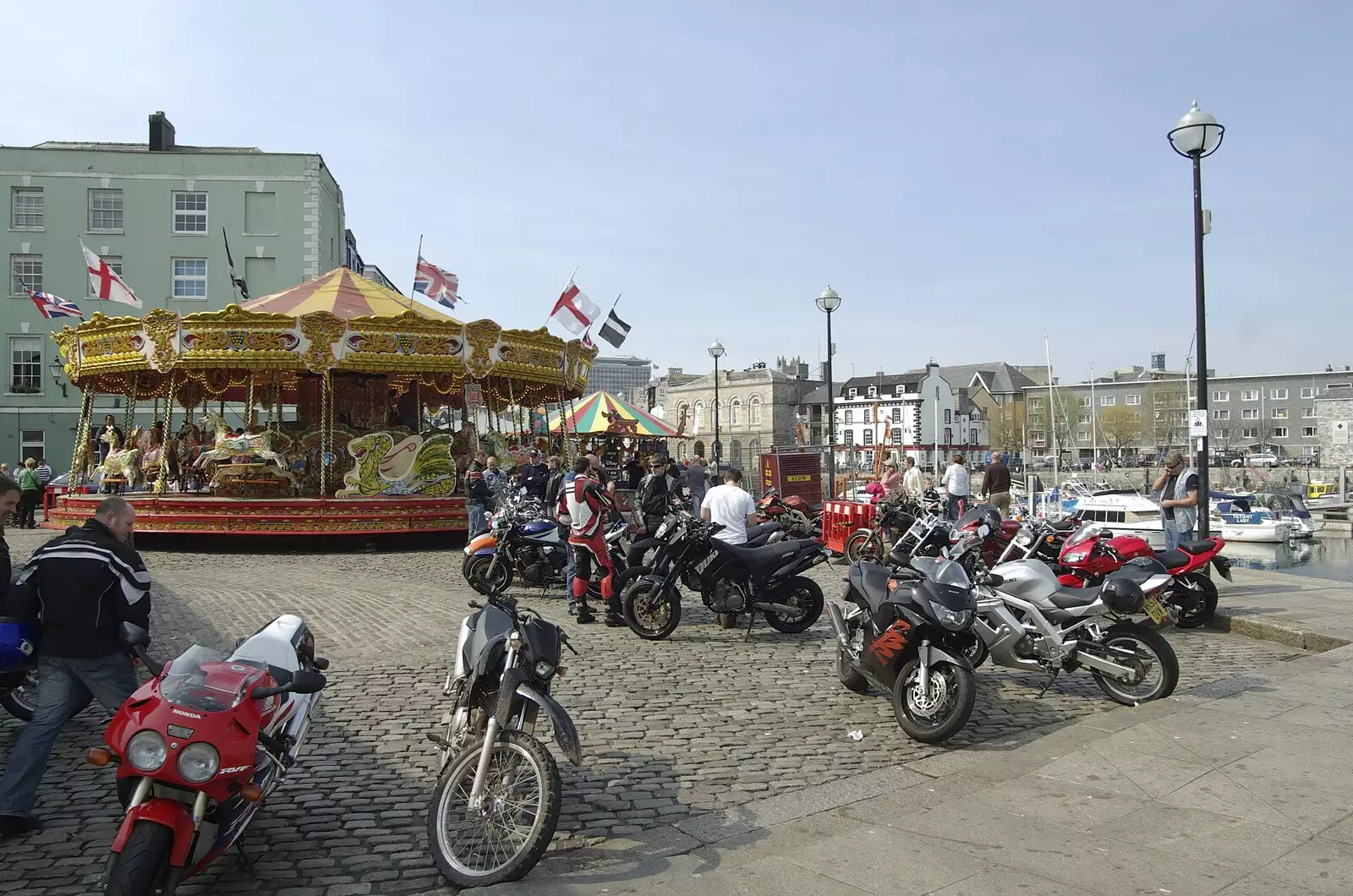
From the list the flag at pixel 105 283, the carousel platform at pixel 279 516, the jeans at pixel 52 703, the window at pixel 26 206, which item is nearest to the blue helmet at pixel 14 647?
the jeans at pixel 52 703

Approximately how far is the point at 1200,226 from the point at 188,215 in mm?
37160

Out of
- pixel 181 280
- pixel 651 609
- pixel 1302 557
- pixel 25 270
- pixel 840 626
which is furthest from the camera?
pixel 181 280

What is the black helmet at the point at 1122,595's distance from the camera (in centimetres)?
712

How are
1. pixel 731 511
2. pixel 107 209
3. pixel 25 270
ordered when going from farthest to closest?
pixel 107 209 → pixel 25 270 → pixel 731 511

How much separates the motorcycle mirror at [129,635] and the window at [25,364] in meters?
37.6

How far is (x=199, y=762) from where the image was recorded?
3.65 m

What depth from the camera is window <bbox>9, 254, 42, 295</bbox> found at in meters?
36.0

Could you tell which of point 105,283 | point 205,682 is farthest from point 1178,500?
point 105,283

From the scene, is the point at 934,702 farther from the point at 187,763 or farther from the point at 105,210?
the point at 105,210

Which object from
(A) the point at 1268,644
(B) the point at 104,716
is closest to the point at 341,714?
(B) the point at 104,716

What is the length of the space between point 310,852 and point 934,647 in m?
3.96

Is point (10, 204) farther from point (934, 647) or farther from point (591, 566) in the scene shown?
point (934, 647)

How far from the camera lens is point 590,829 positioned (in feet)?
15.6

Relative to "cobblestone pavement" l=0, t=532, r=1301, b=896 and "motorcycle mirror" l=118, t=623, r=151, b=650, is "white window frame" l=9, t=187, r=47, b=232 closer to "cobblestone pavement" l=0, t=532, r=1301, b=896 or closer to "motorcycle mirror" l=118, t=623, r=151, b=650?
"cobblestone pavement" l=0, t=532, r=1301, b=896
